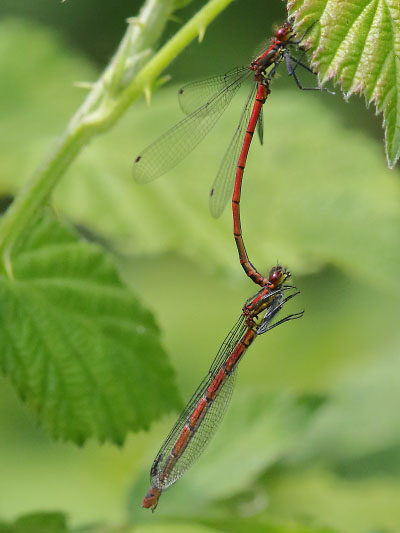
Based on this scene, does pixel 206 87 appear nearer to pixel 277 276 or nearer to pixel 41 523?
pixel 277 276

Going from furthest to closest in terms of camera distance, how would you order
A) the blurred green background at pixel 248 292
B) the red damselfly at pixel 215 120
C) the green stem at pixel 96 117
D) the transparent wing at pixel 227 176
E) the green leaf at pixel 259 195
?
the green leaf at pixel 259 195 < the blurred green background at pixel 248 292 < the transparent wing at pixel 227 176 < the red damselfly at pixel 215 120 < the green stem at pixel 96 117

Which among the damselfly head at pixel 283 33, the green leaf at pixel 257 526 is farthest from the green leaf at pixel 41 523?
the damselfly head at pixel 283 33

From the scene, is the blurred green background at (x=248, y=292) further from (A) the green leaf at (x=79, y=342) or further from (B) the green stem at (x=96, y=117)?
(B) the green stem at (x=96, y=117)

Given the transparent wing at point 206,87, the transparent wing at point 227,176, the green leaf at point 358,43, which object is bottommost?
the transparent wing at point 227,176

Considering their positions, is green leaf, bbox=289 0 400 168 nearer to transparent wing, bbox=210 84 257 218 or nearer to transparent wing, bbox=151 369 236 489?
transparent wing, bbox=210 84 257 218

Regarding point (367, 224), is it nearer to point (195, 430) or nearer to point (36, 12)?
point (195, 430)

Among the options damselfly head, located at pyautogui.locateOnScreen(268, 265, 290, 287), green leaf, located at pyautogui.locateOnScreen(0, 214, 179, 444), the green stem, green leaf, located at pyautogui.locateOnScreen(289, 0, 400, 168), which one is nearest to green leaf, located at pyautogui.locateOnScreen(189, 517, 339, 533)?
green leaf, located at pyautogui.locateOnScreen(0, 214, 179, 444)

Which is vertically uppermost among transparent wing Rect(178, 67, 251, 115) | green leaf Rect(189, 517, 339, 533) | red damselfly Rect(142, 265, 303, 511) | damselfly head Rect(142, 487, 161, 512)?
transparent wing Rect(178, 67, 251, 115)
